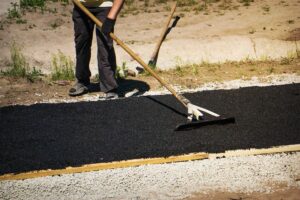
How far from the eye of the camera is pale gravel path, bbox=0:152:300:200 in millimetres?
2998

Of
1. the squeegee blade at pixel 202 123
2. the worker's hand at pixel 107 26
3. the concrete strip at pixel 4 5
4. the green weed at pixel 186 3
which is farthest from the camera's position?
the green weed at pixel 186 3

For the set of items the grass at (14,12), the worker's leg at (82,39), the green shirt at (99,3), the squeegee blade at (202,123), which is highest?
the green shirt at (99,3)

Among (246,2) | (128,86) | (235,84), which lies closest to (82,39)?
(128,86)

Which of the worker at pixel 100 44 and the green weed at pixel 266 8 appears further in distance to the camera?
the green weed at pixel 266 8

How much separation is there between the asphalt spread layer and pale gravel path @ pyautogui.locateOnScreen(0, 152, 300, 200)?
203mm

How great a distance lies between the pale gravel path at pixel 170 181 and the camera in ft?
9.84

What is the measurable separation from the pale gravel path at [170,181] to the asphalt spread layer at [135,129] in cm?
20

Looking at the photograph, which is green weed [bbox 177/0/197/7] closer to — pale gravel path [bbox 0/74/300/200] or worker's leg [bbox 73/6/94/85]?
worker's leg [bbox 73/6/94/85]

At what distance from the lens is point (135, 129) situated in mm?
4016

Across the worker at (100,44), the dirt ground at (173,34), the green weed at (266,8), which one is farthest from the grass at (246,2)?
the worker at (100,44)

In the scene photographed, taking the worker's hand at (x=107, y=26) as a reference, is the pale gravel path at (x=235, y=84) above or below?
below

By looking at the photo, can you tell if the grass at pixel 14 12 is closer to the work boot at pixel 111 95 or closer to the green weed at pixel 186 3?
the green weed at pixel 186 3

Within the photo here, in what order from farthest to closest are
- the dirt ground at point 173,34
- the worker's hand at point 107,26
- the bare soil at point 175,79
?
the dirt ground at point 173,34
the bare soil at point 175,79
the worker's hand at point 107,26

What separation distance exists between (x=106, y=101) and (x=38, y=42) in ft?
16.4
